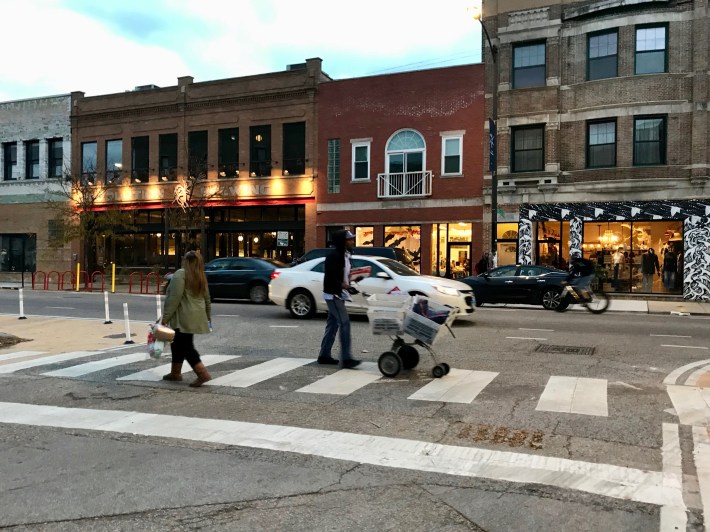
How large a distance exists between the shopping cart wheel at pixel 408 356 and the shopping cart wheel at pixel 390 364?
223 mm

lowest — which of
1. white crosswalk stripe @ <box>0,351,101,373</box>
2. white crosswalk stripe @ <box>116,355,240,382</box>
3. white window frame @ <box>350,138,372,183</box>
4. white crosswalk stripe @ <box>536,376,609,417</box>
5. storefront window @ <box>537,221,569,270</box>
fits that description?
white crosswalk stripe @ <box>0,351,101,373</box>

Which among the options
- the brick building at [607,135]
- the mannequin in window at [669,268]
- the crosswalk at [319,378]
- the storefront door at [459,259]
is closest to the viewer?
the crosswalk at [319,378]

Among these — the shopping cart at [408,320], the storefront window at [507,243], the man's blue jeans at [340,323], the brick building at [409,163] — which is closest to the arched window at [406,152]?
the brick building at [409,163]

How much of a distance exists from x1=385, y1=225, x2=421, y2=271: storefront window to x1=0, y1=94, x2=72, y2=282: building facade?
1953 cm

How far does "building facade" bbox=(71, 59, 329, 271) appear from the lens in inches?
1164

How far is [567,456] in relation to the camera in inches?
195

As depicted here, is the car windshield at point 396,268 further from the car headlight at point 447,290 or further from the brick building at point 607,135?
the brick building at point 607,135

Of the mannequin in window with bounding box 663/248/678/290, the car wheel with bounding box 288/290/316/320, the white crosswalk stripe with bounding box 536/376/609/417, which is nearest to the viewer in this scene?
the white crosswalk stripe with bounding box 536/376/609/417

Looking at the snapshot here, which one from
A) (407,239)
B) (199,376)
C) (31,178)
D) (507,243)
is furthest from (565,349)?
(31,178)

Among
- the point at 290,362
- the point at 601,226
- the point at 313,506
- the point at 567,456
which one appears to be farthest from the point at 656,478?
the point at 601,226

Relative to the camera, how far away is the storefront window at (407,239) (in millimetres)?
26938

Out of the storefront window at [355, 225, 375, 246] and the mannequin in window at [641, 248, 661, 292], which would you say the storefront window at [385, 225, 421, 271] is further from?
the mannequin in window at [641, 248, 661, 292]

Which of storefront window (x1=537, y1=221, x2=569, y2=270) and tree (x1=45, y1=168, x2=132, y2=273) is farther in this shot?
tree (x1=45, y1=168, x2=132, y2=273)

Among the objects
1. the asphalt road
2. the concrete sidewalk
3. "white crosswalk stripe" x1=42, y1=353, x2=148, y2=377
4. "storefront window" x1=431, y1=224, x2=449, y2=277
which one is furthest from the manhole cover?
"storefront window" x1=431, y1=224, x2=449, y2=277
